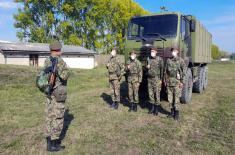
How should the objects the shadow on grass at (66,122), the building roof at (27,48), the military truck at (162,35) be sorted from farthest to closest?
the building roof at (27,48), the military truck at (162,35), the shadow on grass at (66,122)

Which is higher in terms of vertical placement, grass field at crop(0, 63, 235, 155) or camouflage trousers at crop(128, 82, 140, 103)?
camouflage trousers at crop(128, 82, 140, 103)

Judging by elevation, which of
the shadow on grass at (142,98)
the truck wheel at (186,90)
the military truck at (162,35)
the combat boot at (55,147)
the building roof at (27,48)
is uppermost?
the building roof at (27,48)

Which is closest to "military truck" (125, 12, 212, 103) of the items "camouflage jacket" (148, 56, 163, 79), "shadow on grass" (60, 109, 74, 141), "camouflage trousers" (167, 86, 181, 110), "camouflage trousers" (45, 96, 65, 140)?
"camouflage jacket" (148, 56, 163, 79)

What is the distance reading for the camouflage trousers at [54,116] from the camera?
5000 mm

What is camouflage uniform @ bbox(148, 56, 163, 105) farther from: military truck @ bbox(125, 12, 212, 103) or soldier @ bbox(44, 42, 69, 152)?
soldier @ bbox(44, 42, 69, 152)

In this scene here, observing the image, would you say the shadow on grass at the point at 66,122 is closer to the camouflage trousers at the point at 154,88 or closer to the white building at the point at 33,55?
the camouflage trousers at the point at 154,88

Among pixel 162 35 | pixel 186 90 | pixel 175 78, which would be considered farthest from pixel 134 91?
pixel 186 90

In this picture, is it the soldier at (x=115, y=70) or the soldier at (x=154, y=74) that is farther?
the soldier at (x=115, y=70)

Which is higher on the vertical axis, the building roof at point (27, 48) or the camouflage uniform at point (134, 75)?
the building roof at point (27, 48)

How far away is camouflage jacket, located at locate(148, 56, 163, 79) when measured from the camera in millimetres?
7598

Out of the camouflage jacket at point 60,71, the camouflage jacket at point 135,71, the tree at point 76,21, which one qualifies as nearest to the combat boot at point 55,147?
the camouflage jacket at point 60,71

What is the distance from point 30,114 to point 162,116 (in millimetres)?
3830

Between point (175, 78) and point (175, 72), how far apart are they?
16 cm

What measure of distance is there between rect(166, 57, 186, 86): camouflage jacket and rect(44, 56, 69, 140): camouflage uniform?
10.6 feet
